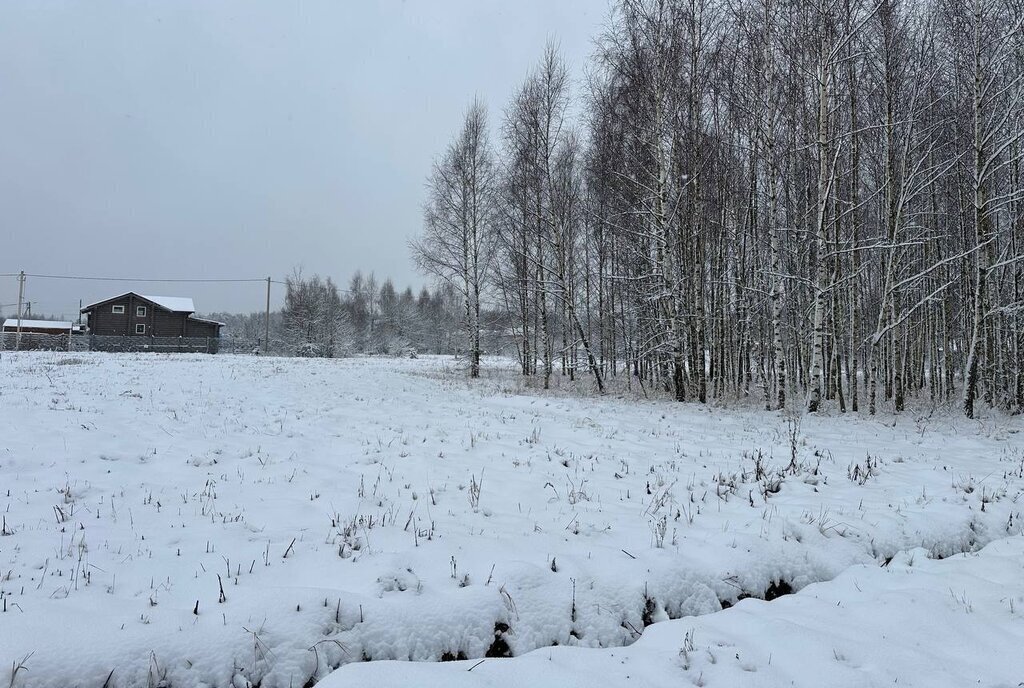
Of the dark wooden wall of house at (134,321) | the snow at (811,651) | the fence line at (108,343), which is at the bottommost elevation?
the snow at (811,651)

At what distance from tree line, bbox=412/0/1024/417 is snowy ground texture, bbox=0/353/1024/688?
6.82m

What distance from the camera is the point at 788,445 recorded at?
330 inches

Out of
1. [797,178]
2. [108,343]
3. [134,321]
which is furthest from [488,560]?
[134,321]

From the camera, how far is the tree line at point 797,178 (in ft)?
38.9

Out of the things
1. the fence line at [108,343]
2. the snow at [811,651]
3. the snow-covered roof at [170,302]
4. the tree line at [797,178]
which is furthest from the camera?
the snow-covered roof at [170,302]

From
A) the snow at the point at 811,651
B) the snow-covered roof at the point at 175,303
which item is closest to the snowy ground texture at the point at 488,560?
the snow at the point at 811,651

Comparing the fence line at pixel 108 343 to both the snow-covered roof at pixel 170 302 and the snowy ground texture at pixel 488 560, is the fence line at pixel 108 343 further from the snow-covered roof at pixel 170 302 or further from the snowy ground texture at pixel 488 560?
the snowy ground texture at pixel 488 560

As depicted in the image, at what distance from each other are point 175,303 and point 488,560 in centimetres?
5680

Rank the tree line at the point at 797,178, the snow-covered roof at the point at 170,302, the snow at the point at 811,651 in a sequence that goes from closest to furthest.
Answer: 1. the snow at the point at 811,651
2. the tree line at the point at 797,178
3. the snow-covered roof at the point at 170,302

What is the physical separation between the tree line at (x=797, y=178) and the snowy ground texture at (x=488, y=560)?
6.82 metres

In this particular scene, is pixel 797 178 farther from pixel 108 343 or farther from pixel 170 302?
pixel 170 302

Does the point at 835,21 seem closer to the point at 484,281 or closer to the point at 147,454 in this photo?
the point at 484,281

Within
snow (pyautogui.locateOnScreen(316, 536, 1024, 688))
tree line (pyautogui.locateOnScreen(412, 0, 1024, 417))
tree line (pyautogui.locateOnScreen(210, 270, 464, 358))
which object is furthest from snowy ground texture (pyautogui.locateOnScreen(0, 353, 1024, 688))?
tree line (pyautogui.locateOnScreen(210, 270, 464, 358))

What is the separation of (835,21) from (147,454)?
55.7ft
